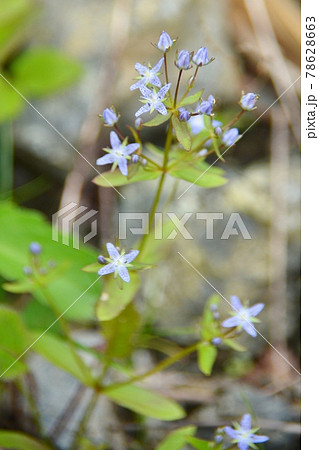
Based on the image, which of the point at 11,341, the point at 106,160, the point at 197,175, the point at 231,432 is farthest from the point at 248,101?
the point at 11,341

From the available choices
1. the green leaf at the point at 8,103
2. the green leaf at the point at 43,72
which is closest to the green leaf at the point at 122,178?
the green leaf at the point at 8,103

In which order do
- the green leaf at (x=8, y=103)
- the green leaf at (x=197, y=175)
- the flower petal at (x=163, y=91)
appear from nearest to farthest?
the flower petal at (x=163, y=91), the green leaf at (x=197, y=175), the green leaf at (x=8, y=103)

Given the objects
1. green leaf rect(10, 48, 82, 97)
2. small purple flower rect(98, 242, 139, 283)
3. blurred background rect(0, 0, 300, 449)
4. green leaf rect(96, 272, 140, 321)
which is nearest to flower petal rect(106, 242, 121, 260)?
small purple flower rect(98, 242, 139, 283)

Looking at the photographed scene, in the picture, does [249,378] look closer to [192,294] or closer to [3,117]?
[192,294]

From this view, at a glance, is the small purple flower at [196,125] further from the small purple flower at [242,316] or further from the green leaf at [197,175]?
the small purple flower at [242,316]

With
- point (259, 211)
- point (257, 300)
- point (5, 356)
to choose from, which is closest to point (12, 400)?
point (5, 356)

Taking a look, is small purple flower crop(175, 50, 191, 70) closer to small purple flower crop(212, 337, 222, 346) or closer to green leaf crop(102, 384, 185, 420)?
small purple flower crop(212, 337, 222, 346)
